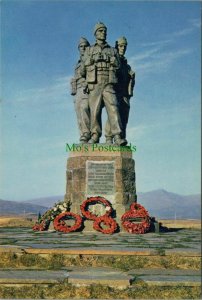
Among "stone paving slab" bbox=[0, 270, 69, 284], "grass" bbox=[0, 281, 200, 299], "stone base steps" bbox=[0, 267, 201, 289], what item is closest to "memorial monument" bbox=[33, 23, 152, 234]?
"stone base steps" bbox=[0, 267, 201, 289]

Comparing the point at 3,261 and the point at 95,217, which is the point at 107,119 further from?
the point at 3,261

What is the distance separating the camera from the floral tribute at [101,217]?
36.9ft

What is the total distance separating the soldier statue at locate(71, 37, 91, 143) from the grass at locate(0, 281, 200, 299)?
8.27 metres

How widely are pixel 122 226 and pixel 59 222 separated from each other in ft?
5.24

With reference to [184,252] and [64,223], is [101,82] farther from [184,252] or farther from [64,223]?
[184,252]

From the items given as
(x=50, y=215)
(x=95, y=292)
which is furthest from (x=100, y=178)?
(x=95, y=292)

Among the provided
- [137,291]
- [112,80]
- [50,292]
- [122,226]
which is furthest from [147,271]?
[112,80]

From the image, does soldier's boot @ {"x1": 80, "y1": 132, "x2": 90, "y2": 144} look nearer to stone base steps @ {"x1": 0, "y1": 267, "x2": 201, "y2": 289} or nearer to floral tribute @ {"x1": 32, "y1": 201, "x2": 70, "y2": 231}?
floral tribute @ {"x1": 32, "y1": 201, "x2": 70, "y2": 231}

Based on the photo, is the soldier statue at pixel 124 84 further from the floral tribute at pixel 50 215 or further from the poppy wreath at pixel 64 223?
the poppy wreath at pixel 64 223

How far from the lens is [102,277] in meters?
5.11

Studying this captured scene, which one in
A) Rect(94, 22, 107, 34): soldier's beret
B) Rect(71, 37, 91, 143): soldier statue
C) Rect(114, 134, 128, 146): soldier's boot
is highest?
Rect(94, 22, 107, 34): soldier's beret

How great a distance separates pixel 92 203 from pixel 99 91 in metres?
3.17

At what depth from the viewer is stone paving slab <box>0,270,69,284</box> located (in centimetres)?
489

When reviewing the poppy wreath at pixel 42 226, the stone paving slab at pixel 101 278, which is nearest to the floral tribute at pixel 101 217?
the poppy wreath at pixel 42 226
